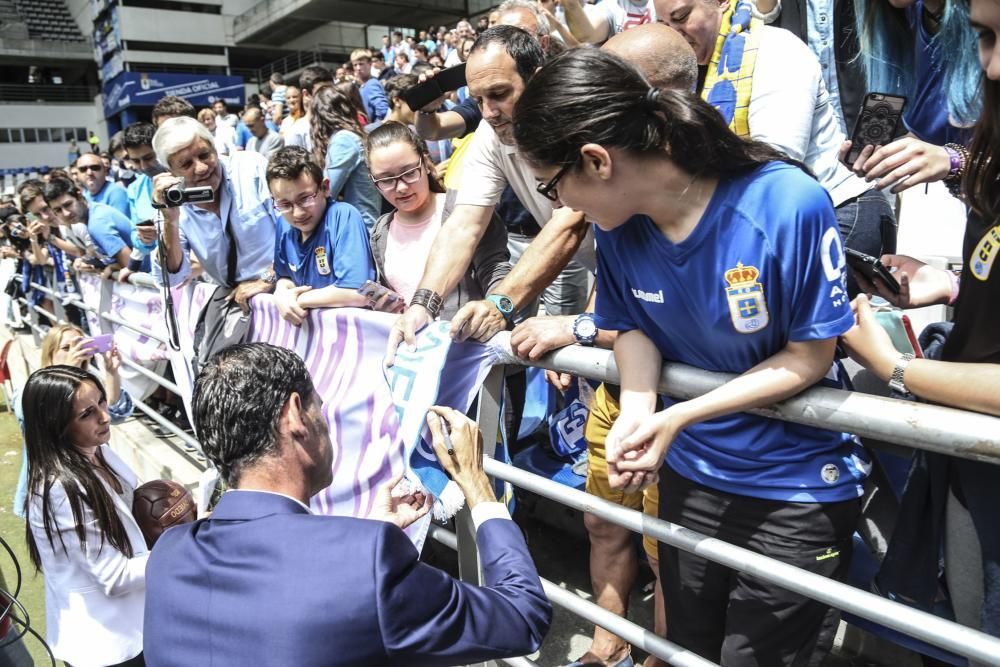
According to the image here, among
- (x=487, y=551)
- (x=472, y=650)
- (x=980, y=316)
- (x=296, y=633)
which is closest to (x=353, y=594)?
(x=296, y=633)

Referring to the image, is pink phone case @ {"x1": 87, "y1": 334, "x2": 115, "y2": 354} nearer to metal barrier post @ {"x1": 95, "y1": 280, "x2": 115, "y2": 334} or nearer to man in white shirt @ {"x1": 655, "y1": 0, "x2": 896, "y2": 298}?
metal barrier post @ {"x1": 95, "y1": 280, "x2": 115, "y2": 334}

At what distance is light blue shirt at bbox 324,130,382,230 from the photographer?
429 cm

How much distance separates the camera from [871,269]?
1650 mm

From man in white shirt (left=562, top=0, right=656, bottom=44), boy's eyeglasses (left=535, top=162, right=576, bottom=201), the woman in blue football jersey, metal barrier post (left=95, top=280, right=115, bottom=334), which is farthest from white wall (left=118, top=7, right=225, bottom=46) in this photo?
the woman in blue football jersey

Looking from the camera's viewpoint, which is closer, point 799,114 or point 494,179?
point 799,114

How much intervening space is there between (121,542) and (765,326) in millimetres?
2355

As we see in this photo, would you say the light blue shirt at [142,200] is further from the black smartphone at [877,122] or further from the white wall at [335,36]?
the white wall at [335,36]

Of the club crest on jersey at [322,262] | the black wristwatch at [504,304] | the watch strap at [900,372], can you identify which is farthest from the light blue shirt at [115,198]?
the watch strap at [900,372]

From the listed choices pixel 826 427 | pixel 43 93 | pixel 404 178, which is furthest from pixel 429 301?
pixel 43 93

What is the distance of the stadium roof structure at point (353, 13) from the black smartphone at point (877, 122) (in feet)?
99.9

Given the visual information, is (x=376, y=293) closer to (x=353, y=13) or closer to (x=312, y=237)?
(x=312, y=237)

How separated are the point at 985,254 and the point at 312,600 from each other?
140 centimetres

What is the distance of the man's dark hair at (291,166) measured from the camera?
325cm

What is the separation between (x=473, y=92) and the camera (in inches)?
102
